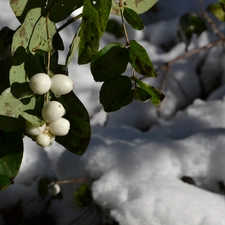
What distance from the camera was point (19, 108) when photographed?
0.76m

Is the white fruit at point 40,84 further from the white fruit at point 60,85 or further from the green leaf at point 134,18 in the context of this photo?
the green leaf at point 134,18

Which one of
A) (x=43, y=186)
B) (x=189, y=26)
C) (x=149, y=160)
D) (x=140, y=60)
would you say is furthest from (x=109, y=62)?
(x=189, y=26)

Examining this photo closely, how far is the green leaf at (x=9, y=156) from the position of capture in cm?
86

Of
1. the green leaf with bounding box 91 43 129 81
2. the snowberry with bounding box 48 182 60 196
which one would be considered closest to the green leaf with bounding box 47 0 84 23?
the green leaf with bounding box 91 43 129 81

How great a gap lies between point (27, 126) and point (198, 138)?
84 centimetres

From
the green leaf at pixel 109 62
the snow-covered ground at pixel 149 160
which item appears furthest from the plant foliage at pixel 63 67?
the snow-covered ground at pixel 149 160

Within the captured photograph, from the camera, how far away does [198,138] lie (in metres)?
1.53

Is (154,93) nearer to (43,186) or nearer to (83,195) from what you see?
(83,195)

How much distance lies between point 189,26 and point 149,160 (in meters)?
0.70

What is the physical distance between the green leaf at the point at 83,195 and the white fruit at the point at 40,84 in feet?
2.40

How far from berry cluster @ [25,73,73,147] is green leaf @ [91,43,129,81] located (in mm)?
62

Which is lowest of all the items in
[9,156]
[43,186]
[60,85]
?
[43,186]

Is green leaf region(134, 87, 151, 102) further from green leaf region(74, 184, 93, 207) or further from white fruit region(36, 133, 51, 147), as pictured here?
green leaf region(74, 184, 93, 207)

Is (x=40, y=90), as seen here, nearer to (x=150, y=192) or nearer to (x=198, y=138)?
(x=150, y=192)
